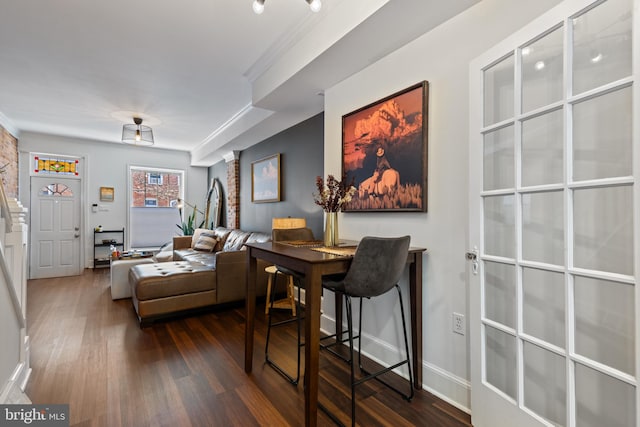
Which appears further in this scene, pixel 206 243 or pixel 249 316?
pixel 206 243

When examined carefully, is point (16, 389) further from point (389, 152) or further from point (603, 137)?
point (603, 137)

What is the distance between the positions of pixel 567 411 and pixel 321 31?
253 centimetres

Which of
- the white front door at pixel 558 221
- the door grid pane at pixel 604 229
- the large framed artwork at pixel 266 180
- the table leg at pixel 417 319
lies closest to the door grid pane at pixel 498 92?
the white front door at pixel 558 221

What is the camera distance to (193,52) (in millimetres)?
2682

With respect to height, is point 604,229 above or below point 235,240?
above

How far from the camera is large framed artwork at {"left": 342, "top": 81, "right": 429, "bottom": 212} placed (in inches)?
76.9

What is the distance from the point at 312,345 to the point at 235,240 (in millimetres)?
3589

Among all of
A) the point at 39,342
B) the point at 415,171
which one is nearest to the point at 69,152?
the point at 39,342

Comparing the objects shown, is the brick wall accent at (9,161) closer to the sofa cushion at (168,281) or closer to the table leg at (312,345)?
the sofa cushion at (168,281)

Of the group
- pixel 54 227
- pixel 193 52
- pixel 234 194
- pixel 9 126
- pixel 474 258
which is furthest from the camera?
pixel 234 194

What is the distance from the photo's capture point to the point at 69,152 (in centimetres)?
572

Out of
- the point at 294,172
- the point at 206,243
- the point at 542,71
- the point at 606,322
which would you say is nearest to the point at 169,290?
the point at 294,172

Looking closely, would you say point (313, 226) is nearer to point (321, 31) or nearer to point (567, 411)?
point (321, 31)

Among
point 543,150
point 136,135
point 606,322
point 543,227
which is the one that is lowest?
point 606,322
